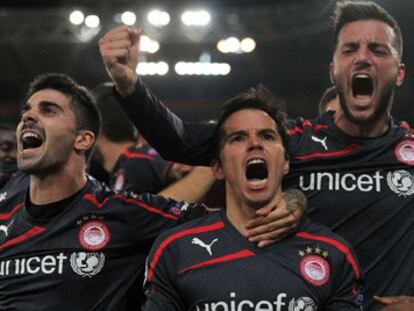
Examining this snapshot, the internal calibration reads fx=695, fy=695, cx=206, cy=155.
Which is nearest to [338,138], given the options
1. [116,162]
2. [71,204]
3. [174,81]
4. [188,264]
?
[188,264]

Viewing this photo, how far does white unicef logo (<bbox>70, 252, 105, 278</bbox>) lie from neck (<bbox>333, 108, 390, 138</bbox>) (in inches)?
37.1

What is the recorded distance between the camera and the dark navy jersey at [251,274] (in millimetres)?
1919

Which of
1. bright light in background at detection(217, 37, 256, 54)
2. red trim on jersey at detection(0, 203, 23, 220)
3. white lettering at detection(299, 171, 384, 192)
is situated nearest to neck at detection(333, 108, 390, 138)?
white lettering at detection(299, 171, 384, 192)

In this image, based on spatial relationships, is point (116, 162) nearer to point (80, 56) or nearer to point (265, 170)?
point (265, 170)

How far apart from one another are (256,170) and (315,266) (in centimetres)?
34

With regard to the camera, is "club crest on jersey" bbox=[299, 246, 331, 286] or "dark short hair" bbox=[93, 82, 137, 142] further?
"dark short hair" bbox=[93, 82, 137, 142]

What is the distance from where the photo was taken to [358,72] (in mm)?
2322

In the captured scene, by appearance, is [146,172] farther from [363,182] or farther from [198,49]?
[198,49]

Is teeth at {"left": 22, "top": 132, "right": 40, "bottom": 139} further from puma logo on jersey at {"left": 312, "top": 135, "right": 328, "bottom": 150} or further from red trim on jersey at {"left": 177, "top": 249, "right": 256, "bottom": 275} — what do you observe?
puma logo on jersey at {"left": 312, "top": 135, "right": 328, "bottom": 150}

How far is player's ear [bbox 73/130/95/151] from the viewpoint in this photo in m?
2.54

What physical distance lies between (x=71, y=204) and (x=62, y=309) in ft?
1.20

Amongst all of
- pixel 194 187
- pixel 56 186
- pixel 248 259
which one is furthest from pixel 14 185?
pixel 248 259

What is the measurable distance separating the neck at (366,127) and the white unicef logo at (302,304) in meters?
0.68

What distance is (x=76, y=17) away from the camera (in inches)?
397
